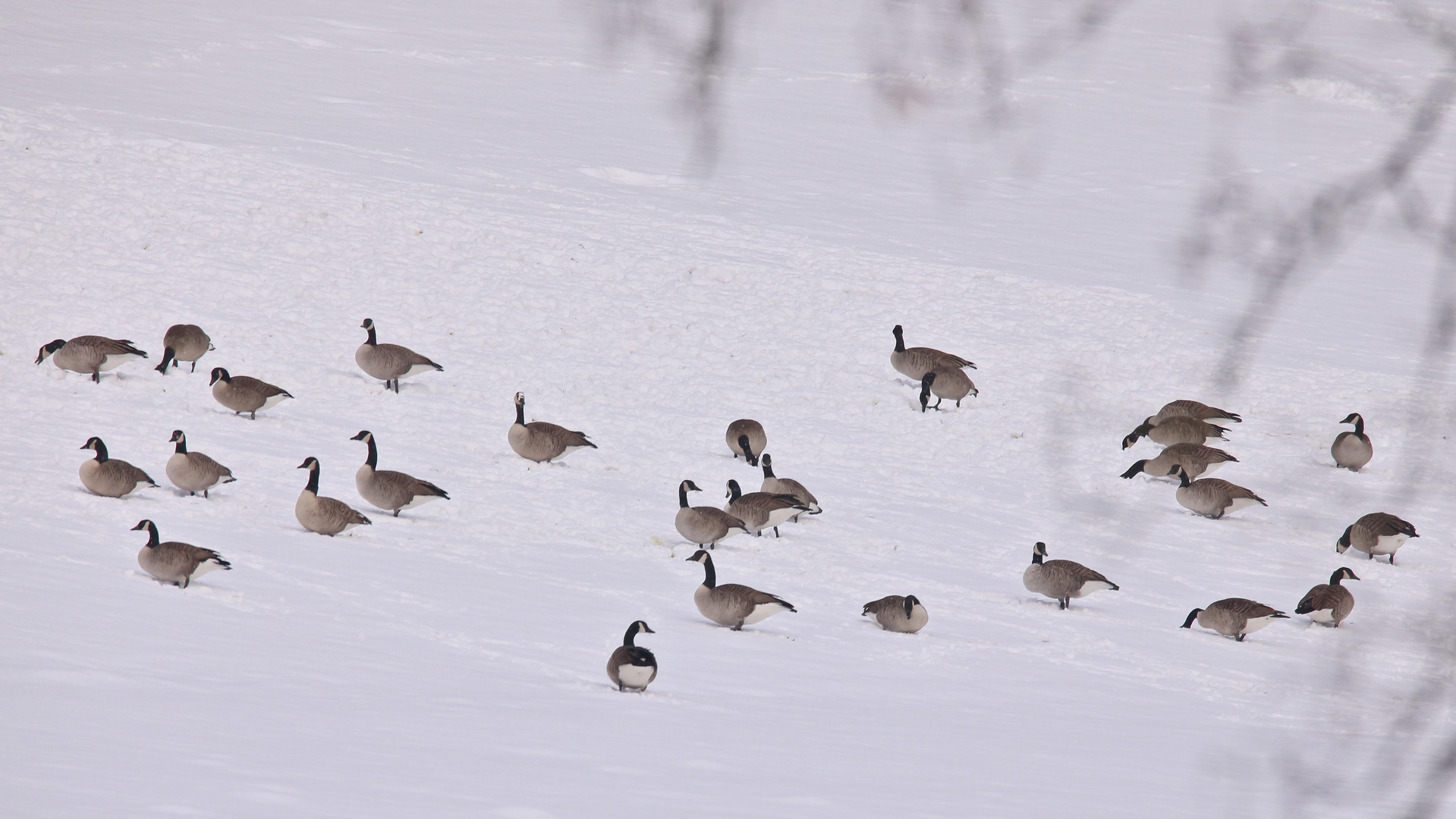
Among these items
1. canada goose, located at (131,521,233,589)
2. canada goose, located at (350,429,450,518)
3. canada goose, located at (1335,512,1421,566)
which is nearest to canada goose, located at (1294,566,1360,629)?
canada goose, located at (1335,512,1421,566)

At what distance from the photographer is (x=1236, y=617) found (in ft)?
32.5

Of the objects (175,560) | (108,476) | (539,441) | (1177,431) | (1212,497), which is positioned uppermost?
(1177,431)

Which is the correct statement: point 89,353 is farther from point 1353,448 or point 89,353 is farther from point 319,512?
point 1353,448

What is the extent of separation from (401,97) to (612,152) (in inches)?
203

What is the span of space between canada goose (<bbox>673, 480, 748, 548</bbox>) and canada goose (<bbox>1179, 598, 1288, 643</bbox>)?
397cm

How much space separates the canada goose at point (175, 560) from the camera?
7.79 meters

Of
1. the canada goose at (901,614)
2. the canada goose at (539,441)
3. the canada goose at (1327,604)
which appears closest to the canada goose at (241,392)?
the canada goose at (539,441)

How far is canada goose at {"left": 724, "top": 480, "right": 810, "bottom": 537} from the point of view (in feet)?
36.2

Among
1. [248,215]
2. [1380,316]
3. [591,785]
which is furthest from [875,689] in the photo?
[1380,316]

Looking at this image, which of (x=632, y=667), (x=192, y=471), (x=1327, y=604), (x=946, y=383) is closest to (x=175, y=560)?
(x=192, y=471)

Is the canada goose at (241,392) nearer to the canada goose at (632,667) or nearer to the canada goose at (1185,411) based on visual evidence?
the canada goose at (632,667)

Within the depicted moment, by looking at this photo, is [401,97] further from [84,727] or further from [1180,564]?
[84,727]

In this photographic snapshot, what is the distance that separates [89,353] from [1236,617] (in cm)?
1139

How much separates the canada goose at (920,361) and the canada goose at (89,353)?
9166 mm
